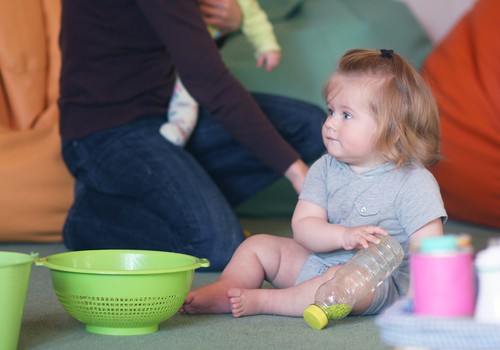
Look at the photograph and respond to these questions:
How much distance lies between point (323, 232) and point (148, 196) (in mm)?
630

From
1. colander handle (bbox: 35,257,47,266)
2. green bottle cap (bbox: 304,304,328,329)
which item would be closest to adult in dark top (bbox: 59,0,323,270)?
green bottle cap (bbox: 304,304,328,329)

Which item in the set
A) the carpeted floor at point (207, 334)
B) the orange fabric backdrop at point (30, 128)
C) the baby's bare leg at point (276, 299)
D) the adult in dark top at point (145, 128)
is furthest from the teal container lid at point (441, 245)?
the orange fabric backdrop at point (30, 128)

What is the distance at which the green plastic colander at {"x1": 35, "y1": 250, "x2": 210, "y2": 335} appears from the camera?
3.94 ft

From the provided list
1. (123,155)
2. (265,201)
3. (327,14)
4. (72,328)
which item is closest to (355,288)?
(72,328)

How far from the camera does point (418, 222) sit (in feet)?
4.44

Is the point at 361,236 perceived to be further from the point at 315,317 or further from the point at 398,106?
the point at 398,106

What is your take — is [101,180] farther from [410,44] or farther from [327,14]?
[410,44]

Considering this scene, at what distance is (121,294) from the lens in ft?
3.95

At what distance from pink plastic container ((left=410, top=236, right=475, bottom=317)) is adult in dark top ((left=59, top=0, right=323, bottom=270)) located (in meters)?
0.89

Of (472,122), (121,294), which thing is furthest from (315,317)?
(472,122)

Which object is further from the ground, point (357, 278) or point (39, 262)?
point (39, 262)

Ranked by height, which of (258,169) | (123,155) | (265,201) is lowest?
(265,201)

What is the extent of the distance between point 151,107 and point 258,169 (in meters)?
0.37

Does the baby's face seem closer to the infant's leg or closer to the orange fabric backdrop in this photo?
the infant's leg
